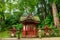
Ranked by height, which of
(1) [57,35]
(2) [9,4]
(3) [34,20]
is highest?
(2) [9,4]

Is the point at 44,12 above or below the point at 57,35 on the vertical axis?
above

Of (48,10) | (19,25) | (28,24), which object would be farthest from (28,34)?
(48,10)

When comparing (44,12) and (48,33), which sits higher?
(44,12)

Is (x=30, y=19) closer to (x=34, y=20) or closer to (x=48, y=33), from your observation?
(x=34, y=20)

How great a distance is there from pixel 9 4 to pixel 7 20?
49.3ft

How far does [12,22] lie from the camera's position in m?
31.7

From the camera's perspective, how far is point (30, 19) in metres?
22.7

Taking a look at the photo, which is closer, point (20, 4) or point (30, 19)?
point (30, 19)

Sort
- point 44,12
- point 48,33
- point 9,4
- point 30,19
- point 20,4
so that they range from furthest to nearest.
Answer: point 44,12 → point 20,4 → point 30,19 → point 48,33 → point 9,4

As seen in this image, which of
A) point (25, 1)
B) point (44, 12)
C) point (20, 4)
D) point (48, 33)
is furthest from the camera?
point (44, 12)

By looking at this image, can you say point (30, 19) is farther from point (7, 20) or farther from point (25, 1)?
point (7, 20)

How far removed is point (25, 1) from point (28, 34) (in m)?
6.60

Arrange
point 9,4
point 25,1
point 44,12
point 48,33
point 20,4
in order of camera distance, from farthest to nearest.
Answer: point 44,12, point 20,4, point 25,1, point 48,33, point 9,4

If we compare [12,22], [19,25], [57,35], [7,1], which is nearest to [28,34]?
[57,35]
